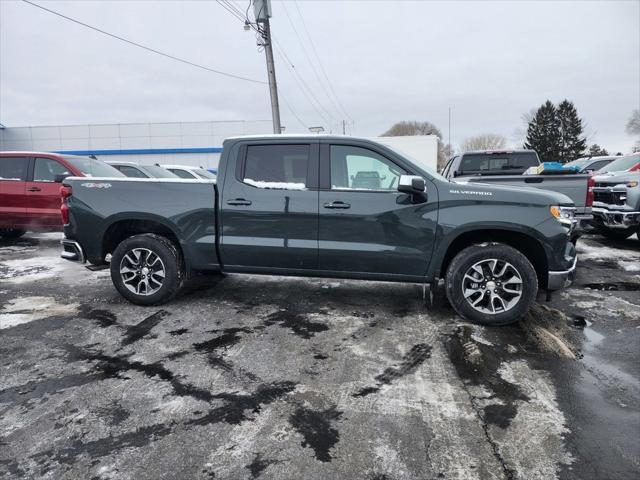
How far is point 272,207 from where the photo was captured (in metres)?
4.55

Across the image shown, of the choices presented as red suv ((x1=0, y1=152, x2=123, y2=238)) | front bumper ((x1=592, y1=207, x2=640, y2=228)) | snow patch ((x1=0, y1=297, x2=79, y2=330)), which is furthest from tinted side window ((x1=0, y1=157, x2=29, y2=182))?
front bumper ((x1=592, y1=207, x2=640, y2=228))

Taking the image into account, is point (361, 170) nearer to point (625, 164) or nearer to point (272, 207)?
point (272, 207)

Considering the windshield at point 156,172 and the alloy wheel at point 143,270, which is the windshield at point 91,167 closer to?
the windshield at point 156,172

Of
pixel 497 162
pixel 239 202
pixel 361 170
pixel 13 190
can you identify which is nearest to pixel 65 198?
pixel 239 202

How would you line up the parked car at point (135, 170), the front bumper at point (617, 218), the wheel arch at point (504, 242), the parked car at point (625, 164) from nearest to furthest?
the wheel arch at point (504, 242)
the front bumper at point (617, 218)
the parked car at point (625, 164)
the parked car at point (135, 170)

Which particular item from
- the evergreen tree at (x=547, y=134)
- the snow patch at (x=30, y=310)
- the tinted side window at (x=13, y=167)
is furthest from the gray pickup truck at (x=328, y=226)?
the evergreen tree at (x=547, y=134)

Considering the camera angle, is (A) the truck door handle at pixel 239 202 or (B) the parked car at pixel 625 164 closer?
(A) the truck door handle at pixel 239 202

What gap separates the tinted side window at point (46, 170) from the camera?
845 centimetres

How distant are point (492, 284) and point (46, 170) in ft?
28.4

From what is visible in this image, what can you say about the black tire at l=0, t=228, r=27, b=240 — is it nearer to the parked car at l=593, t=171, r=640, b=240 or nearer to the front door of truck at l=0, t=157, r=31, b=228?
the front door of truck at l=0, t=157, r=31, b=228

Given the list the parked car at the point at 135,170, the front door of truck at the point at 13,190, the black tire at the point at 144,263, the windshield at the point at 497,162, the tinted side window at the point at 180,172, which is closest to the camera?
the black tire at the point at 144,263

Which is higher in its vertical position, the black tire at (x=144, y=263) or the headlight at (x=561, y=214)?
the headlight at (x=561, y=214)

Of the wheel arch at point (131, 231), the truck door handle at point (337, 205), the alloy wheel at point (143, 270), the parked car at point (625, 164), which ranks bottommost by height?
the alloy wheel at point (143, 270)

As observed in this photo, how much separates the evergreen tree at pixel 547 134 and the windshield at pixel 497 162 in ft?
216
